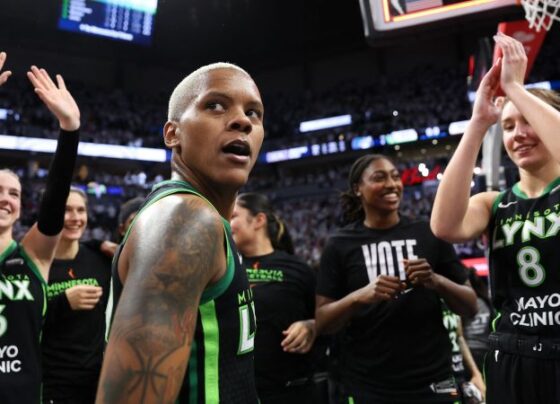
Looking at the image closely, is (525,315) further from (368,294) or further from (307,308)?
(307,308)

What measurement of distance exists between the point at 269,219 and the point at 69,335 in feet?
4.86

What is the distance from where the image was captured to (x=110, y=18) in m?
17.1

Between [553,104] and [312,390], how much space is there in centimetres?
222

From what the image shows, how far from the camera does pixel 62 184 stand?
2406 millimetres

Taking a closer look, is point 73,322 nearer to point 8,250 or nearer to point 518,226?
point 8,250

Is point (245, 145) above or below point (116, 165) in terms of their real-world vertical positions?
below

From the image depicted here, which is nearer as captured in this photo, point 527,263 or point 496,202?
point 527,263

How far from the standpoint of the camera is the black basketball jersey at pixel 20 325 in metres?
2.36

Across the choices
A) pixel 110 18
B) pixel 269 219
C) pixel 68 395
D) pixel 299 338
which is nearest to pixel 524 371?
pixel 299 338

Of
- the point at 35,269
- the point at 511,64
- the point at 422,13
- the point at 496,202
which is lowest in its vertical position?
the point at 35,269

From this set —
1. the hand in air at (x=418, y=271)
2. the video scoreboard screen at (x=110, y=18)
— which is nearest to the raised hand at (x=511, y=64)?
the hand in air at (x=418, y=271)

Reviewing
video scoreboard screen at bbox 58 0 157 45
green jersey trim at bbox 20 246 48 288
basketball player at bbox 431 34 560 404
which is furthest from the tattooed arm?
video scoreboard screen at bbox 58 0 157 45

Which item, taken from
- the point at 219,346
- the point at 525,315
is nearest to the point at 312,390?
the point at 525,315

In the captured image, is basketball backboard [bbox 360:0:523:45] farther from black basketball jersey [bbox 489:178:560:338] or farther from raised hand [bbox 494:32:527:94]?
black basketball jersey [bbox 489:178:560:338]
